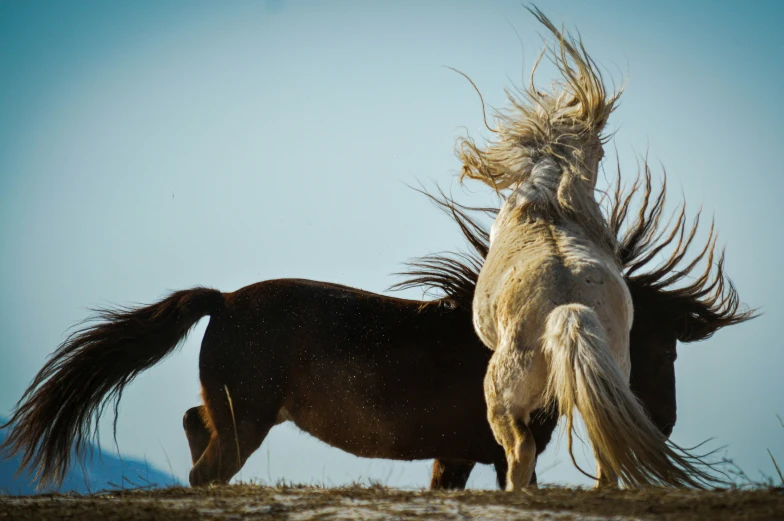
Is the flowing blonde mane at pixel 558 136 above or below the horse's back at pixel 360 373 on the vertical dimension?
above

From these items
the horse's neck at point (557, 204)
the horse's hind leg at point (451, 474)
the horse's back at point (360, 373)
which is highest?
the horse's neck at point (557, 204)

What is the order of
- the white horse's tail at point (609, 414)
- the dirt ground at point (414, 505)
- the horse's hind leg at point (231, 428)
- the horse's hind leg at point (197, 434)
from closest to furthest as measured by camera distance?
the dirt ground at point (414, 505), the white horse's tail at point (609, 414), the horse's hind leg at point (231, 428), the horse's hind leg at point (197, 434)

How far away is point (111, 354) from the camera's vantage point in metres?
6.18

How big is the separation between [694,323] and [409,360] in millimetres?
2305

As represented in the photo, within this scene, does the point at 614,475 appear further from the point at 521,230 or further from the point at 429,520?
the point at 521,230

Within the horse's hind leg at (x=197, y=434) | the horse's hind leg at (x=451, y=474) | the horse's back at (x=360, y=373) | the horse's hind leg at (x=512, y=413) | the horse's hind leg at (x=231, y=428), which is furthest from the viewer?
the horse's hind leg at (x=451, y=474)

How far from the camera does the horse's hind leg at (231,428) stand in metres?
5.55

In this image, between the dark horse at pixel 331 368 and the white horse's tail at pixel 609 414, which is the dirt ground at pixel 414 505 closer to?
the white horse's tail at pixel 609 414

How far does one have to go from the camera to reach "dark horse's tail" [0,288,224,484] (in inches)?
236

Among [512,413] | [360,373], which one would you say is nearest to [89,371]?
[360,373]

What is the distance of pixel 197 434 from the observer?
5.97m

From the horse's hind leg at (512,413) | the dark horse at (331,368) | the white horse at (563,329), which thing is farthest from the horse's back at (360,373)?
the horse's hind leg at (512,413)

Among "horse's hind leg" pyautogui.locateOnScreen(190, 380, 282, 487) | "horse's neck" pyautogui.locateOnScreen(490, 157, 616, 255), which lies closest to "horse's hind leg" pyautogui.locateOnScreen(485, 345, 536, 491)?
"horse's neck" pyautogui.locateOnScreen(490, 157, 616, 255)

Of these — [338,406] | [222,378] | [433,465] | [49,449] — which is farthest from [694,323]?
[49,449]
